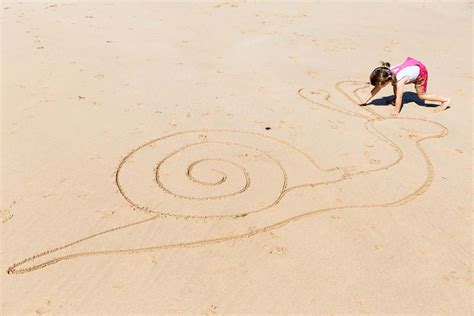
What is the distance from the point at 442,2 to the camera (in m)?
14.4

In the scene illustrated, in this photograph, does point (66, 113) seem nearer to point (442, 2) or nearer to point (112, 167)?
point (112, 167)

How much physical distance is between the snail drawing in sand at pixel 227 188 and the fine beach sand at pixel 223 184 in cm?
2

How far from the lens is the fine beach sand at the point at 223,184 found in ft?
10.6

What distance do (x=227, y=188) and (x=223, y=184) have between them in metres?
0.08

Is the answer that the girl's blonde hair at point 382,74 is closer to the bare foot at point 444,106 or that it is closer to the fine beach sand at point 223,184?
the fine beach sand at point 223,184

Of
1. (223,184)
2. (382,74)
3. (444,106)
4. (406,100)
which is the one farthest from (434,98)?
(223,184)

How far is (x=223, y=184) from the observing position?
4.45m

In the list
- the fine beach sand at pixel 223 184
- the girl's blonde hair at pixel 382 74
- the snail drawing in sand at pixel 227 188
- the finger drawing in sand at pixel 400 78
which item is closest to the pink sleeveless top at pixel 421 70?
the finger drawing in sand at pixel 400 78

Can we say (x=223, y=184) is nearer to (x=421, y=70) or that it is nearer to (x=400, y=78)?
(x=400, y=78)

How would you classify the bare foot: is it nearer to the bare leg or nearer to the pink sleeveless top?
the bare leg

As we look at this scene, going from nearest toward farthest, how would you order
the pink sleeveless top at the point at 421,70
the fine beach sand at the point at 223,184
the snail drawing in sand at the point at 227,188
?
the fine beach sand at the point at 223,184, the snail drawing in sand at the point at 227,188, the pink sleeveless top at the point at 421,70

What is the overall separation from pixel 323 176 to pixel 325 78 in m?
3.39

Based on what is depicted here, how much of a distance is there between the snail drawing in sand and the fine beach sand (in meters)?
0.02

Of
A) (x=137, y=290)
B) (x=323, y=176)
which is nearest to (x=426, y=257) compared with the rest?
(x=323, y=176)
